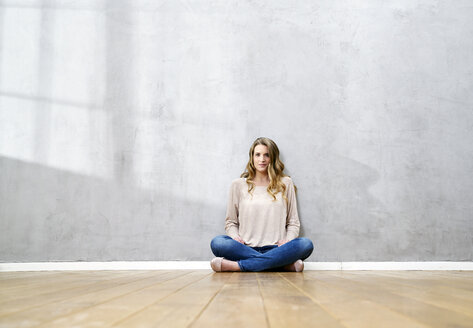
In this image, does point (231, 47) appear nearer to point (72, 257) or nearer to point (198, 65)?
point (198, 65)

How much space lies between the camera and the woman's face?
2584mm

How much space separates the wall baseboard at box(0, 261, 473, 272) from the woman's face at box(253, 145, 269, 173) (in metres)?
0.69

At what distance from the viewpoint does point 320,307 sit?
2.81ft

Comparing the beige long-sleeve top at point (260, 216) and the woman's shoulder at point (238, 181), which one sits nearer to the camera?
the beige long-sleeve top at point (260, 216)

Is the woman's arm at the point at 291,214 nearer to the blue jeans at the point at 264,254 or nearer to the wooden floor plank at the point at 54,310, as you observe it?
the blue jeans at the point at 264,254

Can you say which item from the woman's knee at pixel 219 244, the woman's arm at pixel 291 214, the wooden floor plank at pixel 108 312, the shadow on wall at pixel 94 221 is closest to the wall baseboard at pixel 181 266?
the shadow on wall at pixel 94 221

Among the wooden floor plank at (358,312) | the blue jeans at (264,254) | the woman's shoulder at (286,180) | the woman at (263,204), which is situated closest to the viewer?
the wooden floor plank at (358,312)

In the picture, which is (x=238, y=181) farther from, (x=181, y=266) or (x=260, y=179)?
(x=181, y=266)

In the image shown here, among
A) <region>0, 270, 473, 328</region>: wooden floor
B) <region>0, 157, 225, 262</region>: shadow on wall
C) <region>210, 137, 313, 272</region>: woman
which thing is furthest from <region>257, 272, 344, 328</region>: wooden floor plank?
<region>0, 157, 225, 262</region>: shadow on wall

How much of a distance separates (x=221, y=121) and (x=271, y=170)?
1.66 feet

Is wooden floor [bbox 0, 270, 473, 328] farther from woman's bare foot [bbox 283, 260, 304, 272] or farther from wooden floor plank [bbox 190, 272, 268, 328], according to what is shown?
woman's bare foot [bbox 283, 260, 304, 272]

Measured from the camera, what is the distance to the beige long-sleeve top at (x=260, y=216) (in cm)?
252

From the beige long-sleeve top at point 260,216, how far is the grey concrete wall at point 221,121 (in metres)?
0.11

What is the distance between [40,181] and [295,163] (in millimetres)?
1778
